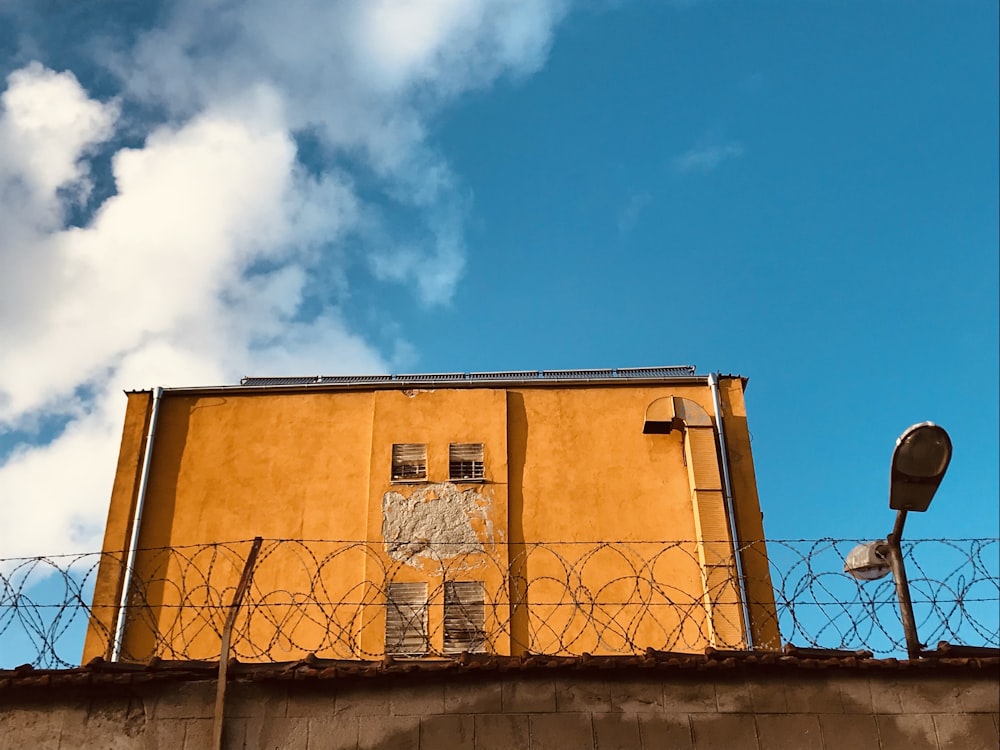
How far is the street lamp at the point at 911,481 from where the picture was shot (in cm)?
726

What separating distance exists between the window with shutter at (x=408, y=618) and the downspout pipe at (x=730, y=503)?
4702mm

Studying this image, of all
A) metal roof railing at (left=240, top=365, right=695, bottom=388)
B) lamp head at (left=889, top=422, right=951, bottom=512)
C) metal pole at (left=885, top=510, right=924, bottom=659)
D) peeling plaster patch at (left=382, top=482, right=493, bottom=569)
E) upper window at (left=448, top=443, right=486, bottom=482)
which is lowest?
metal pole at (left=885, top=510, right=924, bottom=659)

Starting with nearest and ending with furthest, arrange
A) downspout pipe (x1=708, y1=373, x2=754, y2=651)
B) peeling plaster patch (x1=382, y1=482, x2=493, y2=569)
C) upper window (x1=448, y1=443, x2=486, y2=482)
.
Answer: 1. downspout pipe (x1=708, y1=373, x2=754, y2=651)
2. peeling plaster patch (x1=382, y1=482, x2=493, y2=569)
3. upper window (x1=448, y1=443, x2=486, y2=482)

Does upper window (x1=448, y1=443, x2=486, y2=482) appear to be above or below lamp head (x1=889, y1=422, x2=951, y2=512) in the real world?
above

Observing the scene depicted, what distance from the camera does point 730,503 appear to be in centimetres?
1564

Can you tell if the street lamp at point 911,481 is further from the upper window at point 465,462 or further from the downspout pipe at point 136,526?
the downspout pipe at point 136,526

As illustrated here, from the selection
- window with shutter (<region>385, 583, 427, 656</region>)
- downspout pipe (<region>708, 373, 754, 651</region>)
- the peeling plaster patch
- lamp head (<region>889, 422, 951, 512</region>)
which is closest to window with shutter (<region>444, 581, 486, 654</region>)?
window with shutter (<region>385, 583, 427, 656</region>)

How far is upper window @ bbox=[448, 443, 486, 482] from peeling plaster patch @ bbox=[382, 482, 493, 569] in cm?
23

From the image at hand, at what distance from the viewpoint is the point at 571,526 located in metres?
15.7

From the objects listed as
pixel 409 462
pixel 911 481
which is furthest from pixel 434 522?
pixel 911 481

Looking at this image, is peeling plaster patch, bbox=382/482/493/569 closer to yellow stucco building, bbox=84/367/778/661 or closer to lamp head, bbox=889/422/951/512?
yellow stucco building, bbox=84/367/778/661

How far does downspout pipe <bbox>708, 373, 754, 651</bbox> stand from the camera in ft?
47.0

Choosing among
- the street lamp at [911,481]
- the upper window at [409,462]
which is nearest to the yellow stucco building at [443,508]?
the upper window at [409,462]

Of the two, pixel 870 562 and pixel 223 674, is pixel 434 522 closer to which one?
pixel 223 674
